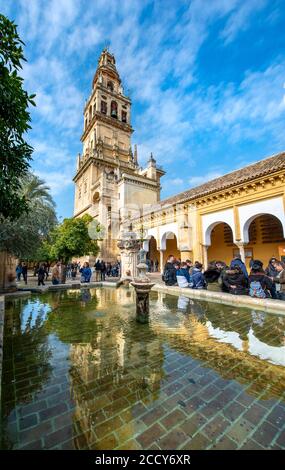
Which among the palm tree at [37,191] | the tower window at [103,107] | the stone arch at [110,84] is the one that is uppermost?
the stone arch at [110,84]

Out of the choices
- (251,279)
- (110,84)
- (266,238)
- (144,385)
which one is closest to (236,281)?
→ (251,279)

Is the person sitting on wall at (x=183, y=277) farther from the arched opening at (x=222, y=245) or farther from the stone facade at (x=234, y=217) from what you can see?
the arched opening at (x=222, y=245)

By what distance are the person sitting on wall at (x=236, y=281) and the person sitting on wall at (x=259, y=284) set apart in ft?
1.43

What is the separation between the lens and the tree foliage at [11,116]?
3.24 meters

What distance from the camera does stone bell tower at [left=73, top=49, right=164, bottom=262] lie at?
26.8 meters

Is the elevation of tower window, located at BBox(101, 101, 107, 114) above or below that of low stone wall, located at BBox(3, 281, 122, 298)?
above

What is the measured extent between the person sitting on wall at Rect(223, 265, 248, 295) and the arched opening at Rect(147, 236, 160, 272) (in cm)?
1635

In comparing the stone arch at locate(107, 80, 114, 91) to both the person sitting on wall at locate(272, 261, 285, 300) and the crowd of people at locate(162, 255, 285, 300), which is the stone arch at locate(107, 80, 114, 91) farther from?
the person sitting on wall at locate(272, 261, 285, 300)

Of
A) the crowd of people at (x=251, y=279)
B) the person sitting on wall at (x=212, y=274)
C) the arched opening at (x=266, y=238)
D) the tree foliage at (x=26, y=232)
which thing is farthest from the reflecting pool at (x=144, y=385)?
the arched opening at (x=266, y=238)

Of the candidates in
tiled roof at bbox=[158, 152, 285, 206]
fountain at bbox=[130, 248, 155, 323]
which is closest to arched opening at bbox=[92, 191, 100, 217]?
tiled roof at bbox=[158, 152, 285, 206]

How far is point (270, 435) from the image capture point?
1.79 metres

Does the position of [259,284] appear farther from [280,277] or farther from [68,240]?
[68,240]
